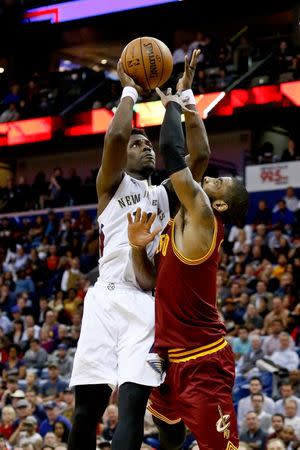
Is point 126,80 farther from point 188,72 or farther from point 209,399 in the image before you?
point 209,399

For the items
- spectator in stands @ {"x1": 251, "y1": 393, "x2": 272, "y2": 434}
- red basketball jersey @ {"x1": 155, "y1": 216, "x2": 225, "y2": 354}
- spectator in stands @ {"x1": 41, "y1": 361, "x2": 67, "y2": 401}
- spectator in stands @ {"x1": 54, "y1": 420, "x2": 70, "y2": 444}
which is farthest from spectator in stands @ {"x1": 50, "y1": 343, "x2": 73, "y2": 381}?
red basketball jersey @ {"x1": 155, "y1": 216, "x2": 225, "y2": 354}

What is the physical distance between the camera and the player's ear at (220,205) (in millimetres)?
5570

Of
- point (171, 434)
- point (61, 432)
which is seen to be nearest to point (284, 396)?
point (61, 432)

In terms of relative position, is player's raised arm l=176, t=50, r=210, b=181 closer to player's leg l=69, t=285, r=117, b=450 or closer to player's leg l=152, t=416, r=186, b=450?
player's leg l=69, t=285, r=117, b=450

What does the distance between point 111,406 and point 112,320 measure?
5772 mm

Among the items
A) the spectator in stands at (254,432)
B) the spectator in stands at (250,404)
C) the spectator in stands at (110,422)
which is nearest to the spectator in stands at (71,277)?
the spectator in stands at (110,422)

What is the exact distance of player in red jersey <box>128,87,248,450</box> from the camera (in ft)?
17.5

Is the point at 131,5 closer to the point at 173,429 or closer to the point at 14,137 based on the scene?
the point at 14,137

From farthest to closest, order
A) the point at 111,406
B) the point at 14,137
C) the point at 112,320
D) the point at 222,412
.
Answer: the point at 14,137 → the point at 111,406 → the point at 112,320 → the point at 222,412

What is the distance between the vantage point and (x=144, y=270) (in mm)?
5742

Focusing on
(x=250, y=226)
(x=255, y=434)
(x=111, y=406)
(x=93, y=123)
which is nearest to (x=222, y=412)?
(x=255, y=434)

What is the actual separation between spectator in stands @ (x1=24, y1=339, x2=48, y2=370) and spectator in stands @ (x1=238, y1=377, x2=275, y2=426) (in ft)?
16.0

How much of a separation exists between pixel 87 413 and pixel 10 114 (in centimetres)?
2020

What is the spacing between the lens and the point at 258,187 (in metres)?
19.0
